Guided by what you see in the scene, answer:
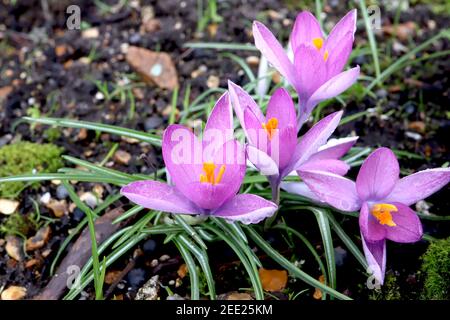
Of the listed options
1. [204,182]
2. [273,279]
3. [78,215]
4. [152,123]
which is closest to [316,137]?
[204,182]

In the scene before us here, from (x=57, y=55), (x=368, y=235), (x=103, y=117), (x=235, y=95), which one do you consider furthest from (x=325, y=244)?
(x=57, y=55)

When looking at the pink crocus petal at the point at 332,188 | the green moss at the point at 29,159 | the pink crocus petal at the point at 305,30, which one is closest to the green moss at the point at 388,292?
the pink crocus petal at the point at 332,188

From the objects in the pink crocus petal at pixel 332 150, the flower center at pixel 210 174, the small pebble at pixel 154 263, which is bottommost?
the small pebble at pixel 154 263

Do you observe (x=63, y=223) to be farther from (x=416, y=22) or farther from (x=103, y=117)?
(x=416, y=22)

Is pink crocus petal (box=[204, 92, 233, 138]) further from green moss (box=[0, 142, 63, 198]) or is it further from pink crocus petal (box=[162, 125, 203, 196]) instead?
green moss (box=[0, 142, 63, 198])

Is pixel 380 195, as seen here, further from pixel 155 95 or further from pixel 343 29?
pixel 155 95

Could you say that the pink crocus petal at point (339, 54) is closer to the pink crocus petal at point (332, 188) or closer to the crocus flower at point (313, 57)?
the crocus flower at point (313, 57)
